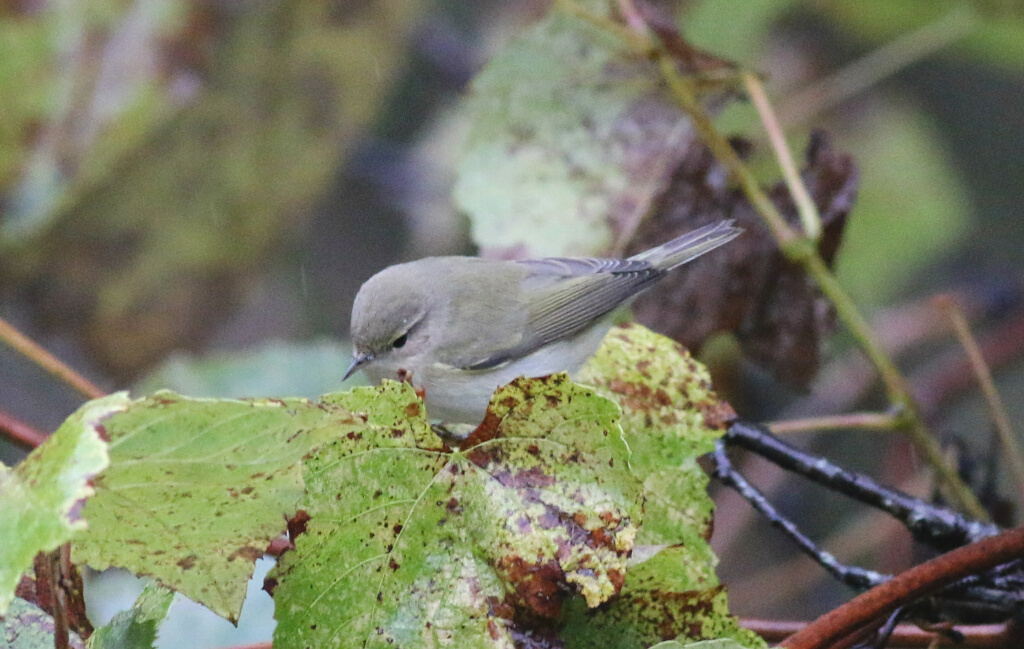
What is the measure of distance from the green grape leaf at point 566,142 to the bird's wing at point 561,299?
1.54 ft

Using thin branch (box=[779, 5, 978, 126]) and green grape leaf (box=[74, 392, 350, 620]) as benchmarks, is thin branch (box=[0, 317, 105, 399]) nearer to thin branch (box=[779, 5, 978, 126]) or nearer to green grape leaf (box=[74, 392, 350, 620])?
green grape leaf (box=[74, 392, 350, 620])

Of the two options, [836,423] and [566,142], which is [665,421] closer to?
[836,423]

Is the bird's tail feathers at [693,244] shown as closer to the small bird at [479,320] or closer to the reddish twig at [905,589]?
the small bird at [479,320]

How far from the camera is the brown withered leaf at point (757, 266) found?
64.4 inches

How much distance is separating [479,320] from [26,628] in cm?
145

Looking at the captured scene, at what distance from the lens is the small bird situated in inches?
82.0

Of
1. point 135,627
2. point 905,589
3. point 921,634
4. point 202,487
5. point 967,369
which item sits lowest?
point 967,369

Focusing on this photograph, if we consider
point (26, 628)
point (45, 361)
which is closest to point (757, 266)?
point (45, 361)

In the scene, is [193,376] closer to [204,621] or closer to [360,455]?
[204,621]

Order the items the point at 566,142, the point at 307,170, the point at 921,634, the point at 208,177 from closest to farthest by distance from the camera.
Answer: the point at 921,634
the point at 566,142
the point at 208,177
the point at 307,170

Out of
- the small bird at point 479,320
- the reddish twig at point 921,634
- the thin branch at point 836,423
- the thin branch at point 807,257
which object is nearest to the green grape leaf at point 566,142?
the thin branch at point 807,257

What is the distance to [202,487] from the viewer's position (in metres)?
0.75

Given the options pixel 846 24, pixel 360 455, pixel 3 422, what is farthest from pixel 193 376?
pixel 846 24

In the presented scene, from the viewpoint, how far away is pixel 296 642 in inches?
30.8
